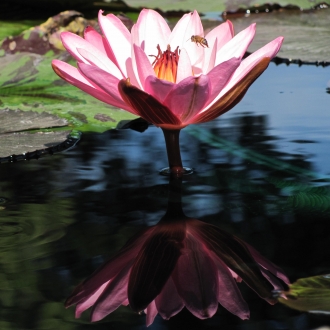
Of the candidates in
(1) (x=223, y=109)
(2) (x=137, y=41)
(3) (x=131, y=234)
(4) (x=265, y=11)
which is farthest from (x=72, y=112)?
(4) (x=265, y=11)

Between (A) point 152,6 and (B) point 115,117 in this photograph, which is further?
(A) point 152,6

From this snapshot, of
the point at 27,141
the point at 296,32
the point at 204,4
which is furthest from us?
the point at 204,4

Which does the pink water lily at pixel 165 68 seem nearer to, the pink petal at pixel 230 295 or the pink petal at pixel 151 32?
the pink petal at pixel 151 32

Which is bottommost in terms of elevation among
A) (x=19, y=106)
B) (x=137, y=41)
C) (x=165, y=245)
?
(x=165, y=245)

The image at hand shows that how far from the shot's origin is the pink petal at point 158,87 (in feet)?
2.71

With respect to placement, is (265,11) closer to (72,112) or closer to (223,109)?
(72,112)

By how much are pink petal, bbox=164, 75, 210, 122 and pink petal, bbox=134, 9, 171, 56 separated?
17cm

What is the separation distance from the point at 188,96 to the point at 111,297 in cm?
32

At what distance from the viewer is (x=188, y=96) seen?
2.76 ft

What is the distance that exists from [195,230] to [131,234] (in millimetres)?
76

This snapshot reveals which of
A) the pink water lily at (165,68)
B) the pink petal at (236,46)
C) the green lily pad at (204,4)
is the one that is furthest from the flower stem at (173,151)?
the green lily pad at (204,4)

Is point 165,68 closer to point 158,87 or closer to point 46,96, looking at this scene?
point 158,87

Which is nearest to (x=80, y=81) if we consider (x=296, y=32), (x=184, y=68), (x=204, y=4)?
(x=184, y=68)

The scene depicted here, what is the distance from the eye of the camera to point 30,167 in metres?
1.08
